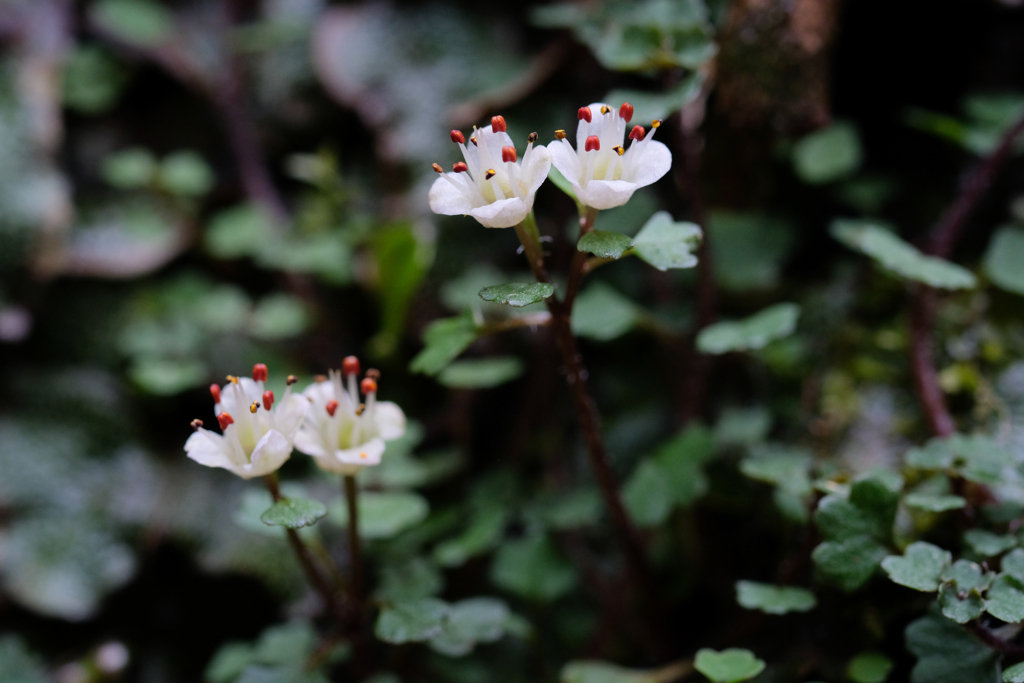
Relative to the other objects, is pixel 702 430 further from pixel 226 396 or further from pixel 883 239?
pixel 226 396

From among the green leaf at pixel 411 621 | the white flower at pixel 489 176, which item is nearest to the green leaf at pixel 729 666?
the green leaf at pixel 411 621

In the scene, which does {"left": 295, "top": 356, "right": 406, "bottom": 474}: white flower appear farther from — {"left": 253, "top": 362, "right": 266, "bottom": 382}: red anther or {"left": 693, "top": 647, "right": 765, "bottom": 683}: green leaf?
{"left": 693, "top": 647, "right": 765, "bottom": 683}: green leaf

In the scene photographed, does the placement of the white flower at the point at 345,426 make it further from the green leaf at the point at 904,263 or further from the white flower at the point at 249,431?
the green leaf at the point at 904,263

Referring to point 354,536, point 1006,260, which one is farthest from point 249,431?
point 1006,260

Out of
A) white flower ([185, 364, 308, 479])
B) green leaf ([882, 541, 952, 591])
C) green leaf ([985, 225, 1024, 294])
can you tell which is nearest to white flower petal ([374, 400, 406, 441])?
white flower ([185, 364, 308, 479])

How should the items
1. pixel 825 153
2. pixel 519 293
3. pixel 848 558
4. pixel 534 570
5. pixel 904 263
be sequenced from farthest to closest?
1. pixel 825 153
2. pixel 534 570
3. pixel 904 263
4. pixel 848 558
5. pixel 519 293

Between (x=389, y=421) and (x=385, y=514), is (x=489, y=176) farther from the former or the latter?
(x=385, y=514)

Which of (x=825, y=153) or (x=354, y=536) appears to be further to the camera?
(x=825, y=153)
